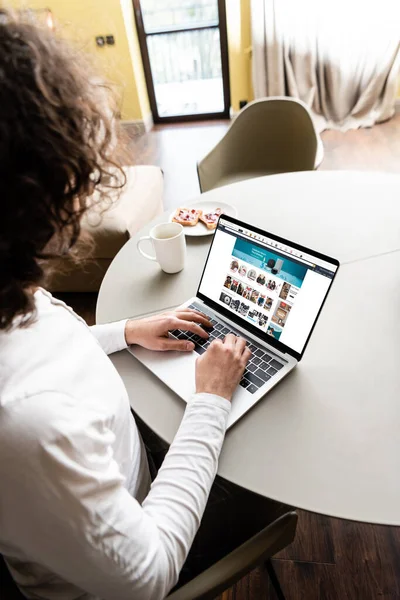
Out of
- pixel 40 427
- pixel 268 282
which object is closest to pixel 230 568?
pixel 40 427

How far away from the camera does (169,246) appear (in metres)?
1.08

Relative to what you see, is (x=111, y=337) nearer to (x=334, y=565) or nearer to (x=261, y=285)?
(x=261, y=285)

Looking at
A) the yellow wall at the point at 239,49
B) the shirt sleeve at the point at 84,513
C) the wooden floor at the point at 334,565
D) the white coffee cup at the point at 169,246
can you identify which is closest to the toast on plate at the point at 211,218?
the white coffee cup at the point at 169,246

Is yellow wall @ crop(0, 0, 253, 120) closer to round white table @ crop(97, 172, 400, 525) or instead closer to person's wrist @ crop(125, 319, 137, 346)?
round white table @ crop(97, 172, 400, 525)

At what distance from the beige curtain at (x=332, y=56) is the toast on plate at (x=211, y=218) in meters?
3.02

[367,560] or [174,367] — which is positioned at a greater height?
[174,367]

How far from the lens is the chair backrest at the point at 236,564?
2.05 feet

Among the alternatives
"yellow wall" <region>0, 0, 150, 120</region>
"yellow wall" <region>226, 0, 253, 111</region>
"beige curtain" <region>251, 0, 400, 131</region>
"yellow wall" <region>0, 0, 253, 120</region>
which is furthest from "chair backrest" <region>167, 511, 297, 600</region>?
"yellow wall" <region>226, 0, 253, 111</region>

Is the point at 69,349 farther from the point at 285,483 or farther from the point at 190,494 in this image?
the point at 285,483

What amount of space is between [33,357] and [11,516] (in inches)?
7.6

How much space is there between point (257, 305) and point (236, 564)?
46cm

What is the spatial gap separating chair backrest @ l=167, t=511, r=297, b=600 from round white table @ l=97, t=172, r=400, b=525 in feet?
0.29

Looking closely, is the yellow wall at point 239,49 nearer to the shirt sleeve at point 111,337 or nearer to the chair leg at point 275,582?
the shirt sleeve at point 111,337

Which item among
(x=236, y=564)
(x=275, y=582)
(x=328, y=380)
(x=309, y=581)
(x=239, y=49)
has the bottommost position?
(x=309, y=581)
